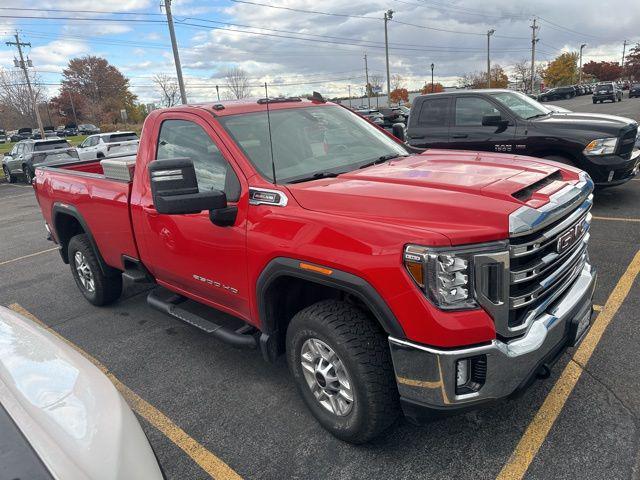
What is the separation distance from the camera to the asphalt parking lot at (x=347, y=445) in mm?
2535

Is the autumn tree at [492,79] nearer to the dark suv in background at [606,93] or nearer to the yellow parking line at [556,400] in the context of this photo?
the dark suv in background at [606,93]

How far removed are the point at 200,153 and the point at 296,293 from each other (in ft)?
4.07

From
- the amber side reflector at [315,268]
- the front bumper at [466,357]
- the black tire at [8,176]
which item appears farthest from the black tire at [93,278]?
the black tire at [8,176]

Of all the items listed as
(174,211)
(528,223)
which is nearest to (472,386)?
(528,223)

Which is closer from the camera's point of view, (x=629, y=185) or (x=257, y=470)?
(x=257, y=470)

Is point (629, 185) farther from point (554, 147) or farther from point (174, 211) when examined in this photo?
point (174, 211)

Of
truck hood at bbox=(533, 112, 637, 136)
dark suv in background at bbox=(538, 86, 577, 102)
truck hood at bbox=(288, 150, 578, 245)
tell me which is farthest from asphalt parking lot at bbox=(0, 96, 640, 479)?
dark suv in background at bbox=(538, 86, 577, 102)

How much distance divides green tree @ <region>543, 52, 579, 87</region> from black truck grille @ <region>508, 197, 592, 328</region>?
10591cm

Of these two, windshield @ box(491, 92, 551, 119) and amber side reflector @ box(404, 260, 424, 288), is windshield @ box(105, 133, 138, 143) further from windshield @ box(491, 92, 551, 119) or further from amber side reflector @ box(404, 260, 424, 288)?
amber side reflector @ box(404, 260, 424, 288)

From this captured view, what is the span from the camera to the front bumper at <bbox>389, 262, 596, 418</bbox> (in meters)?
2.14

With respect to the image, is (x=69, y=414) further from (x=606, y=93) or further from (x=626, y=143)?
(x=606, y=93)

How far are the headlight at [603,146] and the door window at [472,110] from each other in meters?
1.52

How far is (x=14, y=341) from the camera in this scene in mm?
2109

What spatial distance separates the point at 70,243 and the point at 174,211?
10.2 feet
